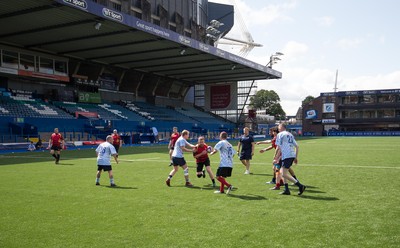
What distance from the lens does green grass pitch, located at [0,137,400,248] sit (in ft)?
18.0

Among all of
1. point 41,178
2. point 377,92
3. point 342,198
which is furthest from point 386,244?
point 377,92

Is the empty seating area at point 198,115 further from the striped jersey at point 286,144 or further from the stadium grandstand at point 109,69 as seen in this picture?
the striped jersey at point 286,144

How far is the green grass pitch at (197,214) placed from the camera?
5480mm

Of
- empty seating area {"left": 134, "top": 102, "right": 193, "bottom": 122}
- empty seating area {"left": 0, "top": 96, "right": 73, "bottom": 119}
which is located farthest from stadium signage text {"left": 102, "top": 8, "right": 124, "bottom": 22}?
empty seating area {"left": 134, "top": 102, "right": 193, "bottom": 122}

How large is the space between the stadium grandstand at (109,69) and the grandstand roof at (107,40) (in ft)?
0.30

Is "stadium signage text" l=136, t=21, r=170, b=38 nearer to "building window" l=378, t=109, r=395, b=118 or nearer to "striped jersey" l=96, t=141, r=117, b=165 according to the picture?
"striped jersey" l=96, t=141, r=117, b=165

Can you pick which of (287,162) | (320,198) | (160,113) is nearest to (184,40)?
(160,113)

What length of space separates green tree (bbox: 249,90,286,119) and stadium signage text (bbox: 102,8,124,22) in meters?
90.5

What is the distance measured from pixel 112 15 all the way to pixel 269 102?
9393 centimetres

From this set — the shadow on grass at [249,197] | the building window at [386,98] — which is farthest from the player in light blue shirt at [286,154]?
the building window at [386,98]

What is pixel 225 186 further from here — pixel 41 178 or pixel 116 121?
pixel 116 121

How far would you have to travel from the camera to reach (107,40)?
3466 cm

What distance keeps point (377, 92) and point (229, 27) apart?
34520 mm

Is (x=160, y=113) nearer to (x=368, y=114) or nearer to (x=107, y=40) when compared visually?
(x=107, y=40)
